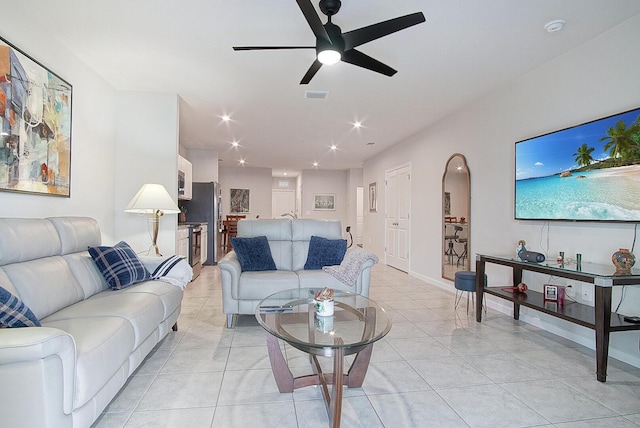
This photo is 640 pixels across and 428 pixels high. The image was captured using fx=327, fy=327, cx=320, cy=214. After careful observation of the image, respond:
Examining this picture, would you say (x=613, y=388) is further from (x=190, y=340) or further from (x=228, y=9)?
(x=228, y=9)

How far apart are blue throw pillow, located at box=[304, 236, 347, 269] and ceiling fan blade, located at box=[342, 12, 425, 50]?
6.92 ft

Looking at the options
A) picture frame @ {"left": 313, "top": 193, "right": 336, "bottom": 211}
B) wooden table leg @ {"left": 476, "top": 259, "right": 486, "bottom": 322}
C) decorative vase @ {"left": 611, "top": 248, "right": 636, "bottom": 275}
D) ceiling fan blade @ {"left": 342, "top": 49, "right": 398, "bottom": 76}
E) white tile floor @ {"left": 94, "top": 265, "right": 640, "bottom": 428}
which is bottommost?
white tile floor @ {"left": 94, "top": 265, "right": 640, "bottom": 428}

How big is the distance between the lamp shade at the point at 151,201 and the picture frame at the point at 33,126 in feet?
1.78

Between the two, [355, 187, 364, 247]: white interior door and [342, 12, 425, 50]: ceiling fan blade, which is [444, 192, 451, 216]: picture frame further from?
[355, 187, 364, 247]: white interior door

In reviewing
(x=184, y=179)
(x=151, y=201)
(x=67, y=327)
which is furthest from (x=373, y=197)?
(x=67, y=327)

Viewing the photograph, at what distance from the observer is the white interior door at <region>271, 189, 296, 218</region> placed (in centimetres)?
1273

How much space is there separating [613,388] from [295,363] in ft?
6.81

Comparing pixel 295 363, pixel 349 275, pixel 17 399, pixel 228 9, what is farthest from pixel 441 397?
pixel 228 9

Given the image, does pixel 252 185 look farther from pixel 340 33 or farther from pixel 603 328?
pixel 603 328

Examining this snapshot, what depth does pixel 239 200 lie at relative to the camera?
10484 millimetres

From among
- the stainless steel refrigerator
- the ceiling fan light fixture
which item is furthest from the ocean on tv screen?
the stainless steel refrigerator

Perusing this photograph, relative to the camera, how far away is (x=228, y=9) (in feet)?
7.80

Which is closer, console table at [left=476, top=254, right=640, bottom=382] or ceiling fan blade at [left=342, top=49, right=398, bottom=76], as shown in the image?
console table at [left=476, top=254, right=640, bottom=382]

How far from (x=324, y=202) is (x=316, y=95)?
23.4 ft
